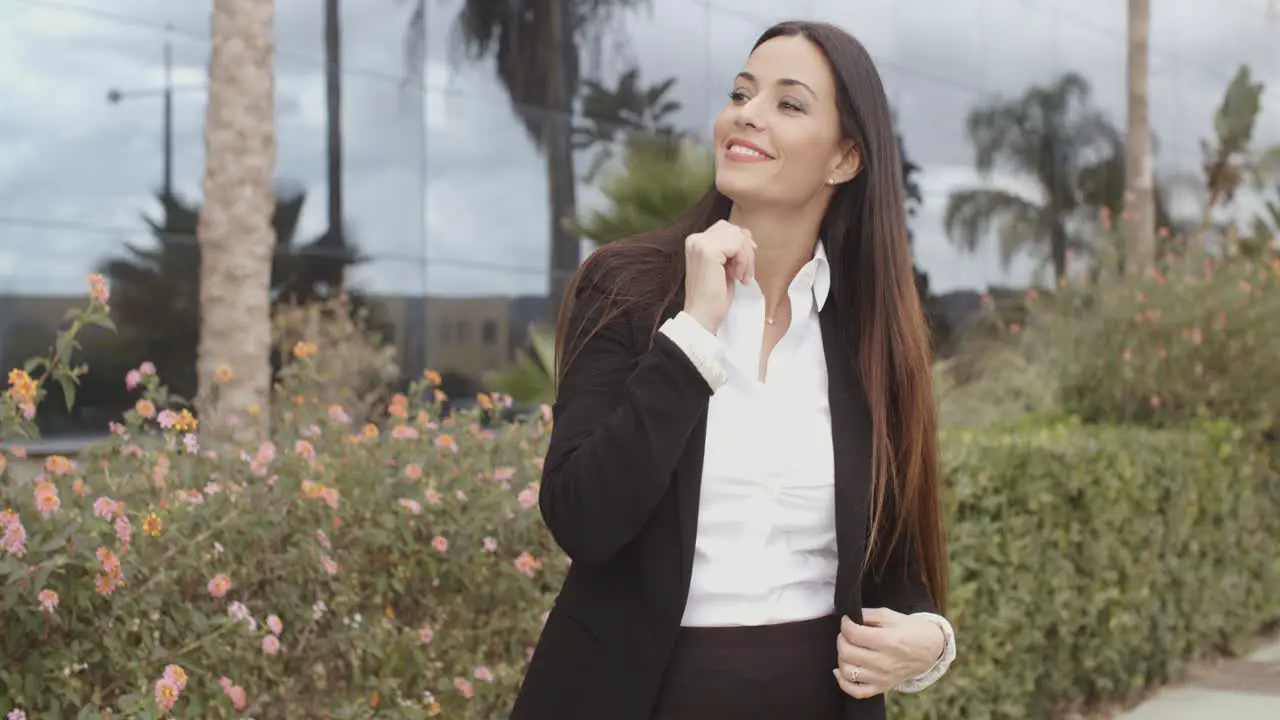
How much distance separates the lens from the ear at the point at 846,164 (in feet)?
7.04

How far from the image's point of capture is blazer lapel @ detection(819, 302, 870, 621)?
202cm

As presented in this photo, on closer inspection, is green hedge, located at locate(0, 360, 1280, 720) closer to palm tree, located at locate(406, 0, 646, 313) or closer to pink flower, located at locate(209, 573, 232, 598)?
pink flower, located at locate(209, 573, 232, 598)

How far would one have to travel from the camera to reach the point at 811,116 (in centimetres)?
208

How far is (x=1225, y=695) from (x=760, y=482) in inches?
225

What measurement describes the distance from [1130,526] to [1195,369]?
237cm

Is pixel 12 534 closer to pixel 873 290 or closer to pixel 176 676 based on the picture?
pixel 176 676

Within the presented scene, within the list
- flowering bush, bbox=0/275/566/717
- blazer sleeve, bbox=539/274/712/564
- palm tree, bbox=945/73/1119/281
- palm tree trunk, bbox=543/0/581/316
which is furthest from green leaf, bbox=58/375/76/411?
palm tree, bbox=945/73/1119/281

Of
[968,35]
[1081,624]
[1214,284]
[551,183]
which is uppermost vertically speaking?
[968,35]

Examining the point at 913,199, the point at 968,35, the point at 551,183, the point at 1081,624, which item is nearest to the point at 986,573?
the point at 1081,624

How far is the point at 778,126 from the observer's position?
205 centimetres

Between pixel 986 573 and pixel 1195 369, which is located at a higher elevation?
pixel 1195 369

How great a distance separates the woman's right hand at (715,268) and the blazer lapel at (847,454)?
211mm

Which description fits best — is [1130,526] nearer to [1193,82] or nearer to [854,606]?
[854,606]

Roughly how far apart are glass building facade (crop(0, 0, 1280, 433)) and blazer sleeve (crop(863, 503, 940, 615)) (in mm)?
8450
